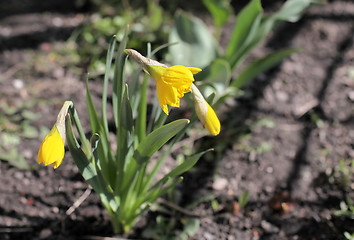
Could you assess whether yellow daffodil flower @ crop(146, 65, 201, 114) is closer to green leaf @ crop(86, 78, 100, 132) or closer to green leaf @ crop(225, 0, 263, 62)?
green leaf @ crop(86, 78, 100, 132)

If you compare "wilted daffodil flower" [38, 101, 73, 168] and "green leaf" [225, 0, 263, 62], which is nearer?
"wilted daffodil flower" [38, 101, 73, 168]

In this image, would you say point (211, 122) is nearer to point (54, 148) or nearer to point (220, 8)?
point (54, 148)

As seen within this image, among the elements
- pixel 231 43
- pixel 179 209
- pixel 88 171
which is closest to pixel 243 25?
pixel 231 43

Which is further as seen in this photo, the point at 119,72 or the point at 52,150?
the point at 119,72

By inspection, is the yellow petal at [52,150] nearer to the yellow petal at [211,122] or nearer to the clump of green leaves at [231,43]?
the yellow petal at [211,122]

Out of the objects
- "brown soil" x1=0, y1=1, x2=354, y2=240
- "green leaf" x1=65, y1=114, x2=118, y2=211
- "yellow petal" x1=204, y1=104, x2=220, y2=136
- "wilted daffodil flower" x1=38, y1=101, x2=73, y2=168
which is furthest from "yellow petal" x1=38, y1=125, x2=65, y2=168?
"brown soil" x1=0, y1=1, x2=354, y2=240
